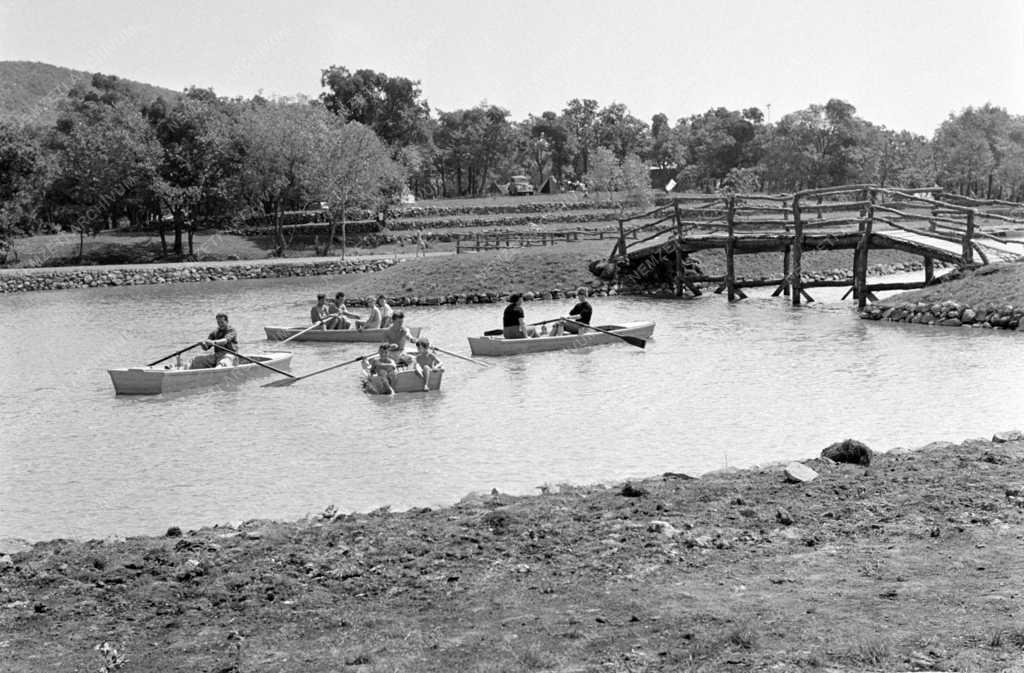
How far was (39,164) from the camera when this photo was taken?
6388 cm

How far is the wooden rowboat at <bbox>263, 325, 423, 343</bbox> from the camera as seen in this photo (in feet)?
98.4

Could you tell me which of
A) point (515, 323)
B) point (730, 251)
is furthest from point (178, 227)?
point (515, 323)

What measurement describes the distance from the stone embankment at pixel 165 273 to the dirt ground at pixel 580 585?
4844 cm

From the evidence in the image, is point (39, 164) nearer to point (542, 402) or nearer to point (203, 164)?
point (203, 164)

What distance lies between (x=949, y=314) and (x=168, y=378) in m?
18.6

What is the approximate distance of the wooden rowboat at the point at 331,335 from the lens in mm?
29984

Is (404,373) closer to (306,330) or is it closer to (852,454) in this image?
(306,330)

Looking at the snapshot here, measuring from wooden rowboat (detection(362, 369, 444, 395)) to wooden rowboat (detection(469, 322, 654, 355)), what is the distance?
4.26 meters

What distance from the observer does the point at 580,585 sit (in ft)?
29.7

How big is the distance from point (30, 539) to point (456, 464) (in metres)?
5.46

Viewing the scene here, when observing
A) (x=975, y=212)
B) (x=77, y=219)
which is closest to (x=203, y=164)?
(x=77, y=219)

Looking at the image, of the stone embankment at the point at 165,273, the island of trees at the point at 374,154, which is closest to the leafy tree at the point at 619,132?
the island of trees at the point at 374,154

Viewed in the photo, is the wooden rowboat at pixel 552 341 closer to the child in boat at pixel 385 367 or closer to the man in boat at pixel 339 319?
the child in boat at pixel 385 367

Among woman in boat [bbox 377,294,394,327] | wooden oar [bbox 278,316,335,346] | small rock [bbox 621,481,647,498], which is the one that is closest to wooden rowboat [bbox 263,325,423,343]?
wooden oar [bbox 278,316,335,346]
